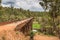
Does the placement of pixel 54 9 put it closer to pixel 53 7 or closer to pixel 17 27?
pixel 53 7

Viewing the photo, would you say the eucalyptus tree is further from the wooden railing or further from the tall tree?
the wooden railing

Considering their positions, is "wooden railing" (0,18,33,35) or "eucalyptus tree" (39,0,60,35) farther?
"eucalyptus tree" (39,0,60,35)

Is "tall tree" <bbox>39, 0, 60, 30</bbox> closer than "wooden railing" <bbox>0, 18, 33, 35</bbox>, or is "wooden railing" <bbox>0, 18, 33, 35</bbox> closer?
"wooden railing" <bbox>0, 18, 33, 35</bbox>

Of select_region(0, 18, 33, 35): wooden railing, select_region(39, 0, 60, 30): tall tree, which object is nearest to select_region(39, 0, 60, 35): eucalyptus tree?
select_region(39, 0, 60, 30): tall tree

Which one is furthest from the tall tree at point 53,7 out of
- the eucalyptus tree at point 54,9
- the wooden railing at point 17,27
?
the wooden railing at point 17,27

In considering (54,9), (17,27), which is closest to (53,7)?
(54,9)

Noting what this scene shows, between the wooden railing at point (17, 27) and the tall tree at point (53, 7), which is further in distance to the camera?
the tall tree at point (53, 7)

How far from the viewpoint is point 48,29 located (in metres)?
35.3

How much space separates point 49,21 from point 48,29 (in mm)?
2122

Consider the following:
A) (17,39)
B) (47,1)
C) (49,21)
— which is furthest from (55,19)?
(17,39)

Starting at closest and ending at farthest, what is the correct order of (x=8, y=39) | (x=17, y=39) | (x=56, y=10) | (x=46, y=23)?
(x=8, y=39) < (x=17, y=39) < (x=56, y=10) < (x=46, y=23)

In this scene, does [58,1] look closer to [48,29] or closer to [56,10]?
[56,10]

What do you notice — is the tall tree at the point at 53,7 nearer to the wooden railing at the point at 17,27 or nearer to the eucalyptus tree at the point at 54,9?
the eucalyptus tree at the point at 54,9

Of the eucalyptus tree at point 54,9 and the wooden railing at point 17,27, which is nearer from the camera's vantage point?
the wooden railing at point 17,27
